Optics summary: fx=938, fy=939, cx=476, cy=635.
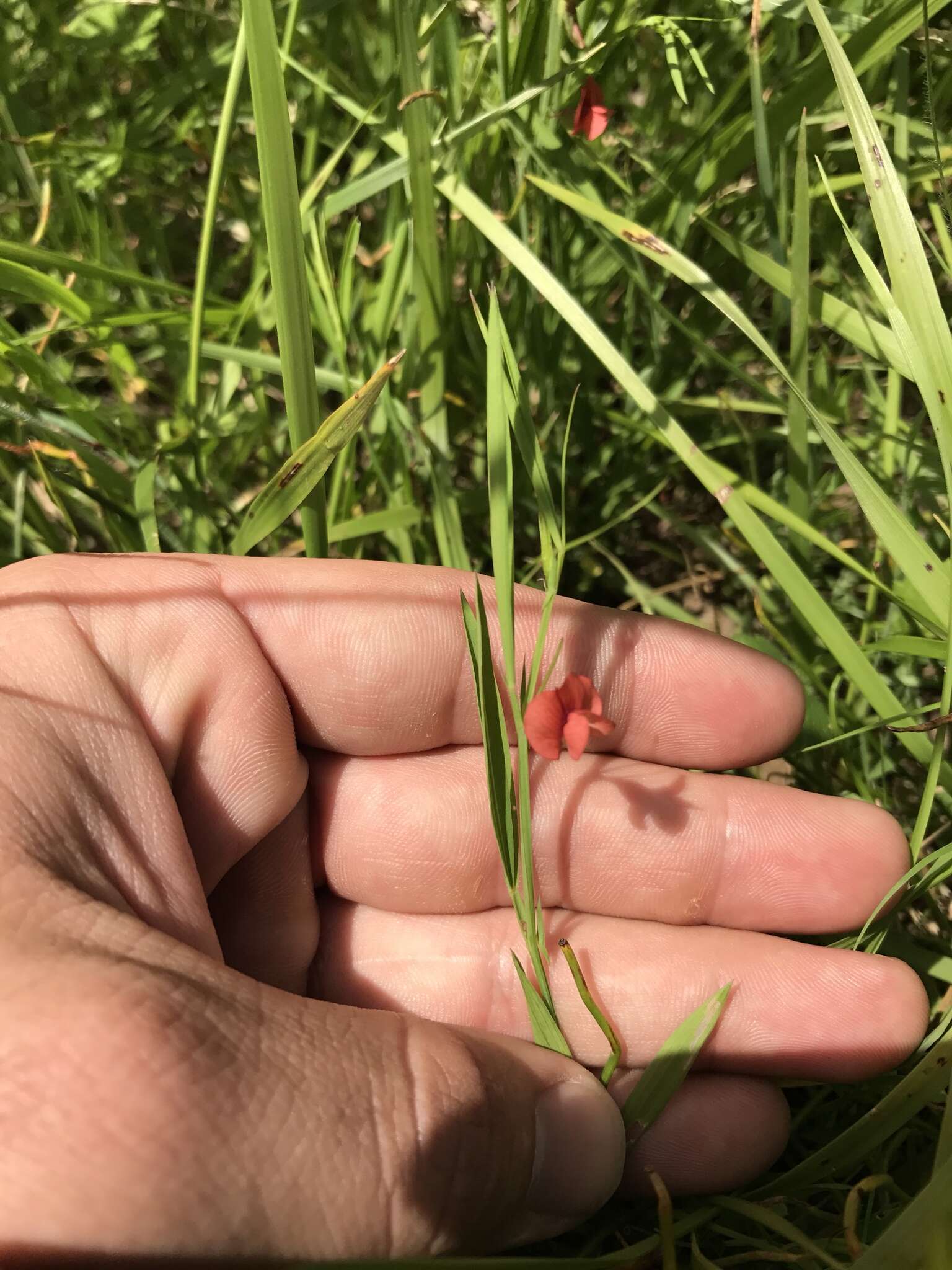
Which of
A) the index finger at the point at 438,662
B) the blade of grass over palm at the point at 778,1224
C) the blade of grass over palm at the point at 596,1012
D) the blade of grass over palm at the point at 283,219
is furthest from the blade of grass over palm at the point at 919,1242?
the blade of grass over palm at the point at 283,219

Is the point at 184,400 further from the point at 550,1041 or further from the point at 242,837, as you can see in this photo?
the point at 550,1041

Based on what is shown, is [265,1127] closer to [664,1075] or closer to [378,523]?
[664,1075]

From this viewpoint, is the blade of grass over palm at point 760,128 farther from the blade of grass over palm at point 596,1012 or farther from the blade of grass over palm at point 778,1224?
the blade of grass over palm at point 778,1224

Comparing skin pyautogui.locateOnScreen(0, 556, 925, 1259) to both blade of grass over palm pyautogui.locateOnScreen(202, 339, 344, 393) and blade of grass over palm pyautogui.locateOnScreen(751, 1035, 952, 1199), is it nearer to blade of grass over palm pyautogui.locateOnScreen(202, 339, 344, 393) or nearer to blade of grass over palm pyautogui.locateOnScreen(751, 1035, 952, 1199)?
blade of grass over palm pyautogui.locateOnScreen(751, 1035, 952, 1199)

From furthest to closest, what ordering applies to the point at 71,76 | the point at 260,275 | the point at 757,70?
the point at 71,76
the point at 260,275
the point at 757,70

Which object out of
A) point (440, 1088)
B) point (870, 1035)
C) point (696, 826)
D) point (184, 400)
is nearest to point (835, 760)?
point (696, 826)

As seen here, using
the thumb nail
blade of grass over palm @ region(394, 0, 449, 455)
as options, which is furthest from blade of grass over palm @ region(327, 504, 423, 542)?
the thumb nail

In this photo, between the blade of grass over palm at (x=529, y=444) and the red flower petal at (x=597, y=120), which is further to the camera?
the red flower petal at (x=597, y=120)
